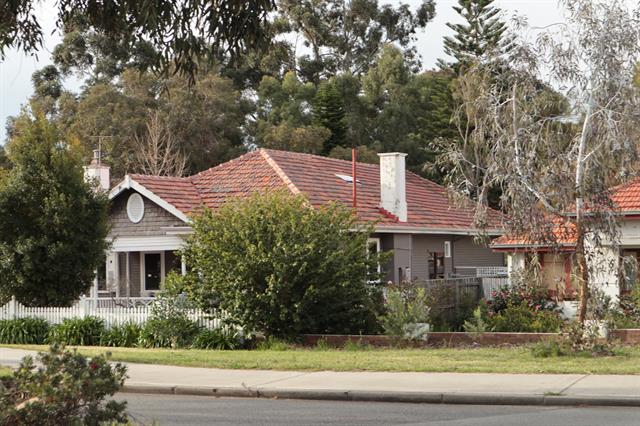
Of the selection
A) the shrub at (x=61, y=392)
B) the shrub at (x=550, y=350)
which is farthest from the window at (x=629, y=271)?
the shrub at (x=61, y=392)

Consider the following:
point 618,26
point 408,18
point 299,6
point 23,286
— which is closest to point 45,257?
point 23,286

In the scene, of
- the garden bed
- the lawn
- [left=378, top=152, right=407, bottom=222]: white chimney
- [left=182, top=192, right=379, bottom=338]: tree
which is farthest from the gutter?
the lawn

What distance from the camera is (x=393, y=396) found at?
14.3 metres

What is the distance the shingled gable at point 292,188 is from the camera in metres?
31.4

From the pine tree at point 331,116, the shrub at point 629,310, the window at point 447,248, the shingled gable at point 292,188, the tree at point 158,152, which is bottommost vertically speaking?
the shrub at point 629,310

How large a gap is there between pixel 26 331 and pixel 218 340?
5.55 m

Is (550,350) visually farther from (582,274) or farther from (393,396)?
(393,396)

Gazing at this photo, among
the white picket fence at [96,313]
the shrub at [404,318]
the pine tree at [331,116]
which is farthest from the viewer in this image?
the pine tree at [331,116]

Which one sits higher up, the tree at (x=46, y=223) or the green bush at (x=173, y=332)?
the tree at (x=46, y=223)

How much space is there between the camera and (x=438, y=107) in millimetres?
55594

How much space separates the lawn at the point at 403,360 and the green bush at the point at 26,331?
4.58 m

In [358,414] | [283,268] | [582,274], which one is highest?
[283,268]

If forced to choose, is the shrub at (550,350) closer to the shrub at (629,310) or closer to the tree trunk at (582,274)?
the tree trunk at (582,274)

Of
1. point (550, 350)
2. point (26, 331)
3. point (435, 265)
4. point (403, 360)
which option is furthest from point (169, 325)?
point (435, 265)
